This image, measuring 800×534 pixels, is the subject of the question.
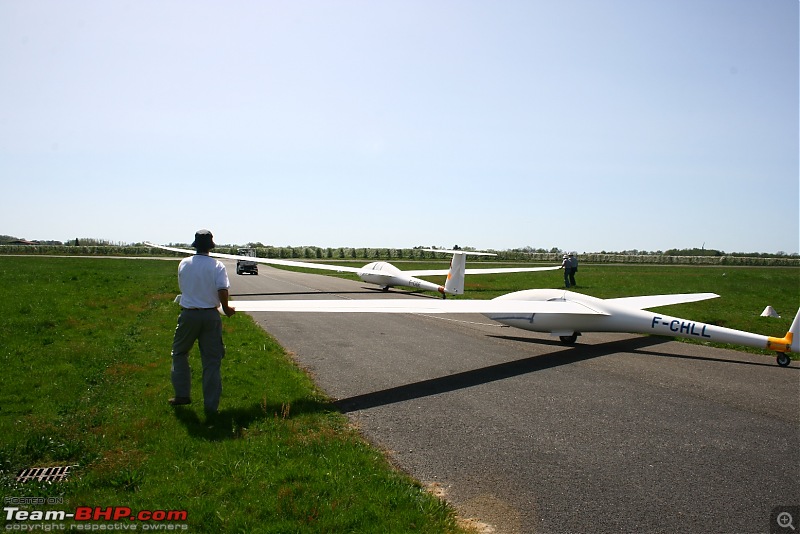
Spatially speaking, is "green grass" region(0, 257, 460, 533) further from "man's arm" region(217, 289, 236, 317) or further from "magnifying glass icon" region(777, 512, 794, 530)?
"magnifying glass icon" region(777, 512, 794, 530)

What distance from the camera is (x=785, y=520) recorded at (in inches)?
168

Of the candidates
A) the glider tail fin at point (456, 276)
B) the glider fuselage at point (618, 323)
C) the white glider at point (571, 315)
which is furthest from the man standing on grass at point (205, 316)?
the glider tail fin at point (456, 276)

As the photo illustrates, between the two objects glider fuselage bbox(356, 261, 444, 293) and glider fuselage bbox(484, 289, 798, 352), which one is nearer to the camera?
glider fuselage bbox(484, 289, 798, 352)

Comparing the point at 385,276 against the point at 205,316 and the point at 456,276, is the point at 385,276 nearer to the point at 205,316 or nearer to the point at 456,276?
the point at 456,276

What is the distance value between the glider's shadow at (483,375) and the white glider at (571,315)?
71 cm

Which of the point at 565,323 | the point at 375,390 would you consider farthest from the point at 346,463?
the point at 565,323

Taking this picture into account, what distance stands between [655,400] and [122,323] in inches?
527

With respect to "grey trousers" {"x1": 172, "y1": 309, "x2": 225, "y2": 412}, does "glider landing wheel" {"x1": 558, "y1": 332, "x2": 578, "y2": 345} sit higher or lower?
lower

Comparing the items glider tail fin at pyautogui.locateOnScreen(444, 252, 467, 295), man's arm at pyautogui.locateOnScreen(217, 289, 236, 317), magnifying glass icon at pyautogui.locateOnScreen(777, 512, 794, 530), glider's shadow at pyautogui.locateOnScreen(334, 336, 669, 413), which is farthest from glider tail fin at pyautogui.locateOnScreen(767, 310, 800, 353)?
glider tail fin at pyautogui.locateOnScreen(444, 252, 467, 295)

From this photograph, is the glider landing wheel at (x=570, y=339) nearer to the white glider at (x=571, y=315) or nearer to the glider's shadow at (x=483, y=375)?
the white glider at (x=571, y=315)

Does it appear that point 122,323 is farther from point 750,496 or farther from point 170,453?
point 750,496

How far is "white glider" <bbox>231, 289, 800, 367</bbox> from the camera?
10203mm

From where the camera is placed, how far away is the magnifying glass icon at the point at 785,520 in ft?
13.8

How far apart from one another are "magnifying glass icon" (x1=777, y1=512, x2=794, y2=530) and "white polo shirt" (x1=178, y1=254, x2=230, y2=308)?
20.8 feet
